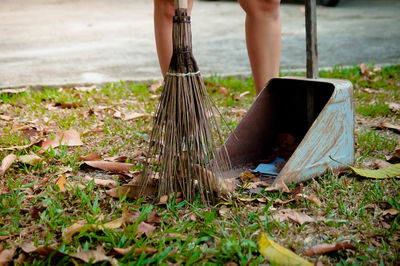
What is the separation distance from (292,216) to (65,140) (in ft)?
4.09

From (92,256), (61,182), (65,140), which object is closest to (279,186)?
(92,256)

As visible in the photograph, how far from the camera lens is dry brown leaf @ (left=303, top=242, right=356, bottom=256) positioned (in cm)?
121

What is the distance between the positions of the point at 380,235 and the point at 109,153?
1260mm

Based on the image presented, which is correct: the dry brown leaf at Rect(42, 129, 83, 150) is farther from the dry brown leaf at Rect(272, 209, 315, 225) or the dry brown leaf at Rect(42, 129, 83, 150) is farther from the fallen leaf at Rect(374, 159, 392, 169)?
the fallen leaf at Rect(374, 159, 392, 169)

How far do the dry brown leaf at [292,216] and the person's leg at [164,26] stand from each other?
102cm

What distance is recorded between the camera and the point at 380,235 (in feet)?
4.26

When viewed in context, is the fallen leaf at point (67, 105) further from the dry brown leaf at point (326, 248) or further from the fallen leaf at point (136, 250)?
the dry brown leaf at point (326, 248)

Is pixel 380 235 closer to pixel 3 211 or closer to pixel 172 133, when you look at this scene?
pixel 172 133

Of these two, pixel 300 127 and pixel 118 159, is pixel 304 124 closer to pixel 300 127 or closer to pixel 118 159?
pixel 300 127

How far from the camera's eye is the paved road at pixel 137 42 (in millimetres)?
3734

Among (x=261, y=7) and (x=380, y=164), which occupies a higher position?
(x=261, y=7)

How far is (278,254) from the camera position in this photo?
1160mm

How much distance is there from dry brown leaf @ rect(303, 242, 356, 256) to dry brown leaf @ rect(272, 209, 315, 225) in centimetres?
15

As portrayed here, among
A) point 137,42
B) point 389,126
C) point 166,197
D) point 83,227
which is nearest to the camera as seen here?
point 83,227
